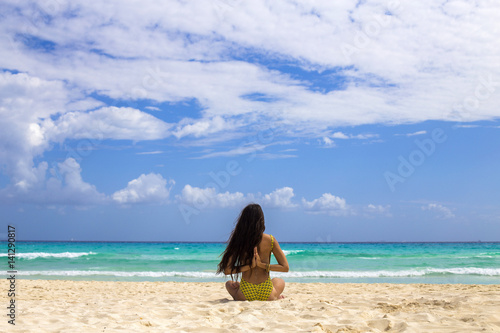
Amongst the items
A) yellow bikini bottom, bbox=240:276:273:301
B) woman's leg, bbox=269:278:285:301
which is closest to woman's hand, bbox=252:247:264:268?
yellow bikini bottom, bbox=240:276:273:301

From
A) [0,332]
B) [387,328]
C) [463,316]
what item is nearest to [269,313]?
[387,328]

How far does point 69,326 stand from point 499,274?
1618 centimetres

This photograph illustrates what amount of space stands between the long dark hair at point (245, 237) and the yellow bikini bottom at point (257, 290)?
1.48 ft

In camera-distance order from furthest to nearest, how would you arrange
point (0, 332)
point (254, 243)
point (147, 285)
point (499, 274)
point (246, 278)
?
point (499, 274) → point (147, 285) → point (246, 278) → point (254, 243) → point (0, 332)

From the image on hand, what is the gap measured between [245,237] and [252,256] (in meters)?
0.30

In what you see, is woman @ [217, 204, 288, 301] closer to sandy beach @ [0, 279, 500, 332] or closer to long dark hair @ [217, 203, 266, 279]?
long dark hair @ [217, 203, 266, 279]

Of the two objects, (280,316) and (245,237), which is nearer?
(280,316)

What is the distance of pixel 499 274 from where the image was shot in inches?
618

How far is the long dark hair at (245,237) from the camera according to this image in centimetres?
561

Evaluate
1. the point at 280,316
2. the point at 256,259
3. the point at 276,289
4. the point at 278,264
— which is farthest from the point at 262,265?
the point at 280,316

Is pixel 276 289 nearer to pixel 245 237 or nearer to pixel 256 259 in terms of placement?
pixel 256 259

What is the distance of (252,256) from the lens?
5738 millimetres

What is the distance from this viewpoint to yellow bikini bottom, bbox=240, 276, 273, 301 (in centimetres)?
608

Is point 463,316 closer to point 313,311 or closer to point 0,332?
point 313,311
